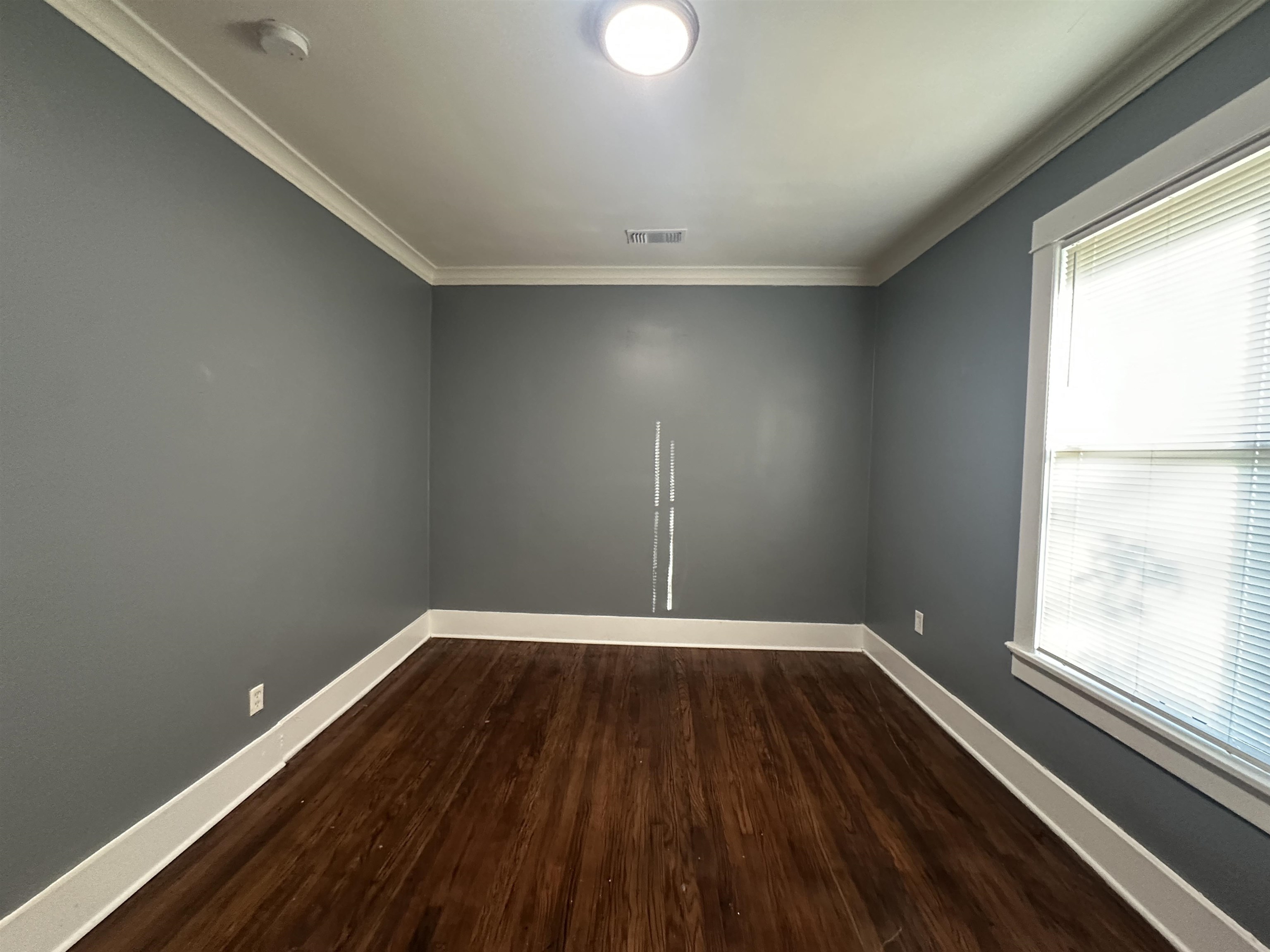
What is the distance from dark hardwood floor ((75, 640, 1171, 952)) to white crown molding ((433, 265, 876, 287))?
2661mm

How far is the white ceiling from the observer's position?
4.30 ft

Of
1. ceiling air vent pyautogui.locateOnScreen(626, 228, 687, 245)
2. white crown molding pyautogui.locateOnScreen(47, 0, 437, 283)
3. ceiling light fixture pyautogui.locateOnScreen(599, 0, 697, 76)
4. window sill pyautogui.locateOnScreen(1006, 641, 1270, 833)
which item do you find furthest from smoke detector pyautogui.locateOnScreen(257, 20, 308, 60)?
window sill pyautogui.locateOnScreen(1006, 641, 1270, 833)

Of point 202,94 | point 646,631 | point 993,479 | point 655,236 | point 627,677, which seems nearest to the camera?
point 202,94

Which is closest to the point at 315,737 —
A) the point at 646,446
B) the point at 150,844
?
the point at 150,844

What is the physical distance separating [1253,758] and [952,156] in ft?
7.09

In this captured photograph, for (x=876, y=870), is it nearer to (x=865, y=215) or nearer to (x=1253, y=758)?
(x=1253, y=758)

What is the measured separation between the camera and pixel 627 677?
2824mm

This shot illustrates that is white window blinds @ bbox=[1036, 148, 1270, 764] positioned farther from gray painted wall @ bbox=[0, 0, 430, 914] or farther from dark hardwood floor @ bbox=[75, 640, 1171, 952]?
gray painted wall @ bbox=[0, 0, 430, 914]

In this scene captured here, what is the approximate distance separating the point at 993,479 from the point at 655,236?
2.11 meters

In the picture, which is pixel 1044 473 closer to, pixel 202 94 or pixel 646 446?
pixel 646 446

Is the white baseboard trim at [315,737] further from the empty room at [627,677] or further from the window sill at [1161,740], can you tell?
the window sill at [1161,740]

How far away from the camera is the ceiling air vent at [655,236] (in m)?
2.62

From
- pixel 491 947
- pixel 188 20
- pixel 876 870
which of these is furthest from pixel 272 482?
pixel 876 870

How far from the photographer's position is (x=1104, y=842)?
1505 mm
